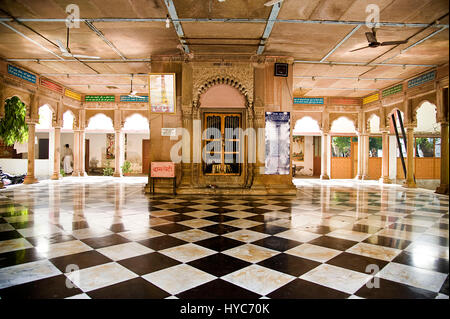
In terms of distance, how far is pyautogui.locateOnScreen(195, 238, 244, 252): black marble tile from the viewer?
2723 millimetres

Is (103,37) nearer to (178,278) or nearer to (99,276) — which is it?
(99,276)

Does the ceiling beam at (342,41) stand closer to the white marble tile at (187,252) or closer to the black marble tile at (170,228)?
the black marble tile at (170,228)

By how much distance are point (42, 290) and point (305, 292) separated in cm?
169

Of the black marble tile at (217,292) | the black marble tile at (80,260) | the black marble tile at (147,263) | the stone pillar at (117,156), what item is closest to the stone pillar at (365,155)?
the stone pillar at (117,156)

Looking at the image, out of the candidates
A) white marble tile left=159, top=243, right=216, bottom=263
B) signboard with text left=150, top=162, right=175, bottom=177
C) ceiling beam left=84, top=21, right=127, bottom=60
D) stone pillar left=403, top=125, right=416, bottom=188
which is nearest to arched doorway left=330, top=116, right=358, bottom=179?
stone pillar left=403, top=125, right=416, bottom=188

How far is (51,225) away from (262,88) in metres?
5.58

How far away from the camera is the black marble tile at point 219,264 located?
83.7 inches

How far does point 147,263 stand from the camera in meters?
2.27

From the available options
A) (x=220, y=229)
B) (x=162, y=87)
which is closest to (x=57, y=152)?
(x=162, y=87)

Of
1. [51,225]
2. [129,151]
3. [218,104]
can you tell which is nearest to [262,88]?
[218,104]

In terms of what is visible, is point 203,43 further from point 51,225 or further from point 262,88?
point 51,225

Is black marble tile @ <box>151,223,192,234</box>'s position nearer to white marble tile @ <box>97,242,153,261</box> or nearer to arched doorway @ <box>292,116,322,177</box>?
white marble tile @ <box>97,242,153,261</box>
